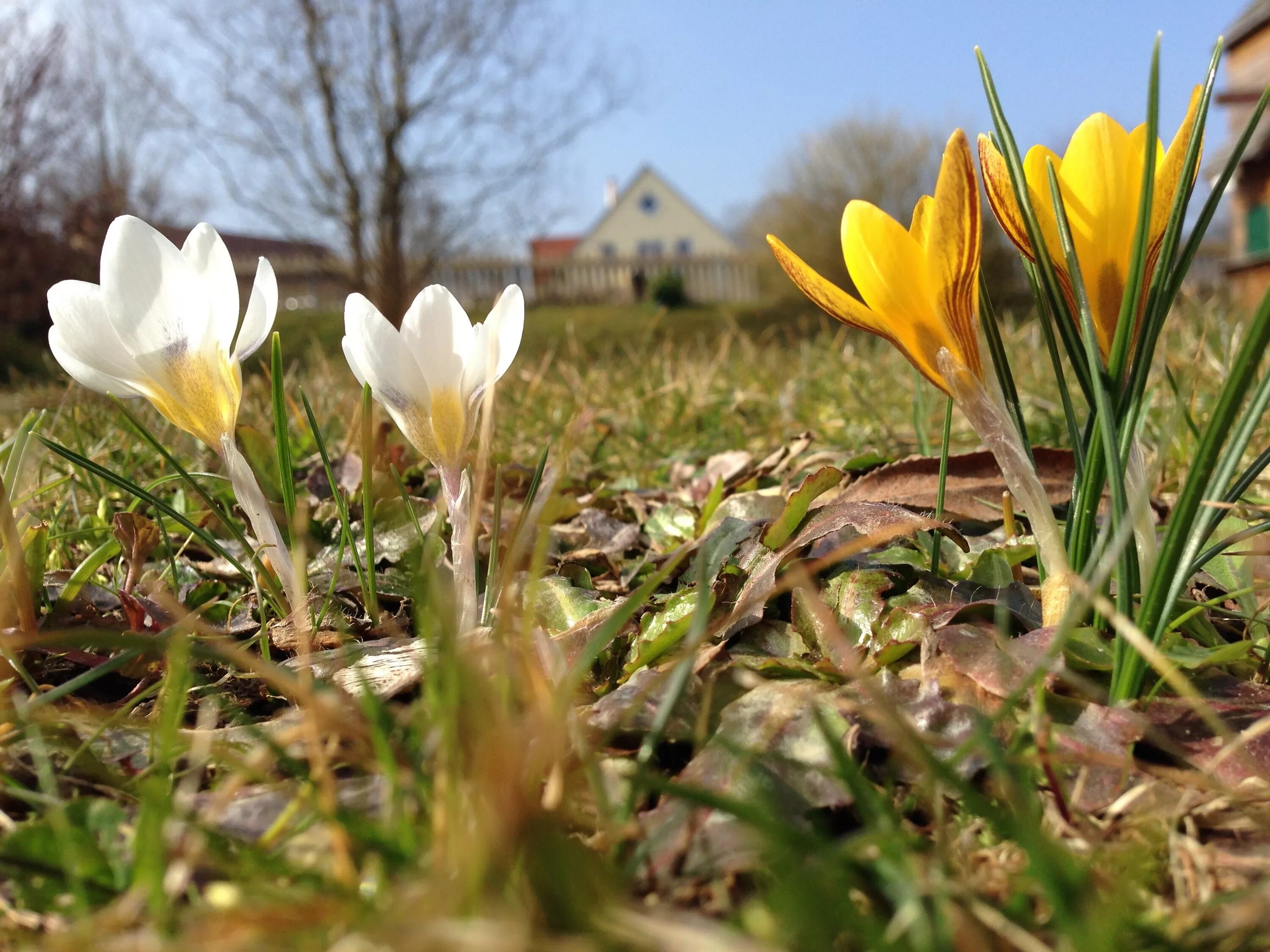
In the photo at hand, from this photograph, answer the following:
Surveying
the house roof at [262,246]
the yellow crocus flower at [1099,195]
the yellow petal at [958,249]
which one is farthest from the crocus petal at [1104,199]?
the house roof at [262,246]

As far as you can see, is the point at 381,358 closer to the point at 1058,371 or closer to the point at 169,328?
the point at 169,328

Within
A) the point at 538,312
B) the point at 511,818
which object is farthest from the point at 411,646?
the point at 538,312

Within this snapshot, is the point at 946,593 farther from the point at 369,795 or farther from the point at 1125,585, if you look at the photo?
the point at 369,795

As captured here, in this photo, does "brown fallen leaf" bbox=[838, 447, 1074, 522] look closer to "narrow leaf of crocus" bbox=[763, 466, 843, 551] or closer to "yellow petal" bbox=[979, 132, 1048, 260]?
"narrow leaf of crocus" bbox=[763, 466, 843, 551]

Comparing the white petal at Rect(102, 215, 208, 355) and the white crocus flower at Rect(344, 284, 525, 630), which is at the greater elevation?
the white petal at Rect(102, 215, 208, 355)

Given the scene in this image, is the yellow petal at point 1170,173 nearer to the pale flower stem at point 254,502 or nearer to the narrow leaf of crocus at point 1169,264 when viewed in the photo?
the narrow leaf of crocus at point 1169,264

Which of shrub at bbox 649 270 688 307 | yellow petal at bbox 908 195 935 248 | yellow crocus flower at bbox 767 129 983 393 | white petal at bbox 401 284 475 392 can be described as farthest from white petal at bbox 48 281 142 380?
shrub at bbox 649 270 688 307
